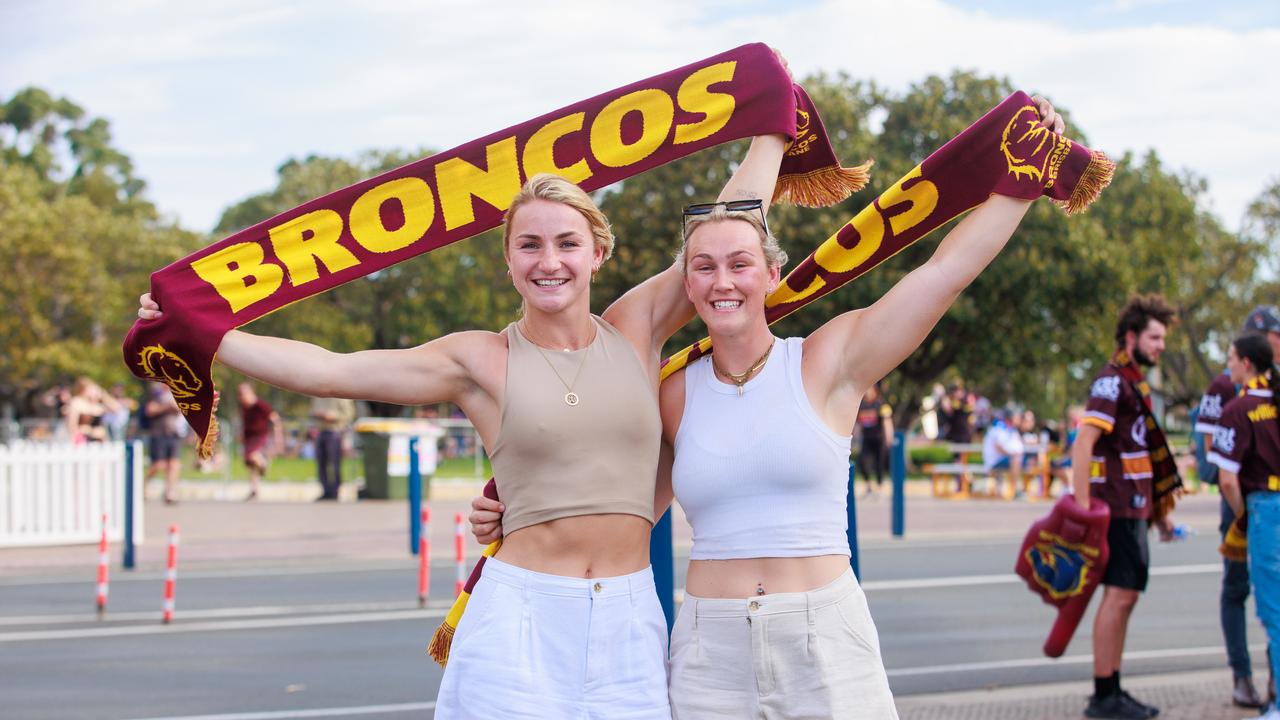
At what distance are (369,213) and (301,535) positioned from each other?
1370 cm

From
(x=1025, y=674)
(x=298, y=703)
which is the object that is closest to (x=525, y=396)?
(x=298, y=703)

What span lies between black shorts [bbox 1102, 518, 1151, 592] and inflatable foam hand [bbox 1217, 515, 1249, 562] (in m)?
0.51

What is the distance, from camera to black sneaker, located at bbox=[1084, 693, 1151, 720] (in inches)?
275

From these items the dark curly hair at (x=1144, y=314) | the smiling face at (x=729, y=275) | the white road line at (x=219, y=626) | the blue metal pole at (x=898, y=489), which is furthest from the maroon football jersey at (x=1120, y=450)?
the blue metal pole at (x=898, y=489)


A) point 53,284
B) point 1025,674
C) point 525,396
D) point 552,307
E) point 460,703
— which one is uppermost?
point 53,284

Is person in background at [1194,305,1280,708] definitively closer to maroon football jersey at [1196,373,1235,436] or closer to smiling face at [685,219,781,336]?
maroon football jersey at [1196,373,1235,436]

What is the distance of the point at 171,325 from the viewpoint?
3.63 m

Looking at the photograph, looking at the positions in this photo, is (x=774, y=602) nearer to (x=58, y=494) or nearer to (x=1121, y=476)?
(x=1121, y=476)

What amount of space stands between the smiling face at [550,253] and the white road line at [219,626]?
7634 mm

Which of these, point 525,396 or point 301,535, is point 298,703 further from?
point 301,535

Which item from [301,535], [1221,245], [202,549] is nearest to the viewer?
[202,549]

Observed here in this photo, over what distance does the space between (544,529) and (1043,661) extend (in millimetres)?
6380

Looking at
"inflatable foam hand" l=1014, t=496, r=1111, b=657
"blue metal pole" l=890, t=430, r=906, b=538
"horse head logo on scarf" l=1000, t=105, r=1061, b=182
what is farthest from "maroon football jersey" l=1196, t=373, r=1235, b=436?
"blue metal pole" l=890, t=430, r=906, b=538

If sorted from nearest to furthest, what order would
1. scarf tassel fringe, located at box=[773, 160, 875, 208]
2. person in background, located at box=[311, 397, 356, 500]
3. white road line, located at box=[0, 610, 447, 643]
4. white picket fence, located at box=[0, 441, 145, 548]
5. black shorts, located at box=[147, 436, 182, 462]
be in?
scarf tassel fringe, located at box=[773, 160, 875, 208]
white road line, located at box=[0, 610, 447, 643]
white picket fence, located at box=[0, 441, 145, 548]
black shorts, located at box=[147, 436, 182, 462]
person in background, located at box=[311, 397, 356, 500]
